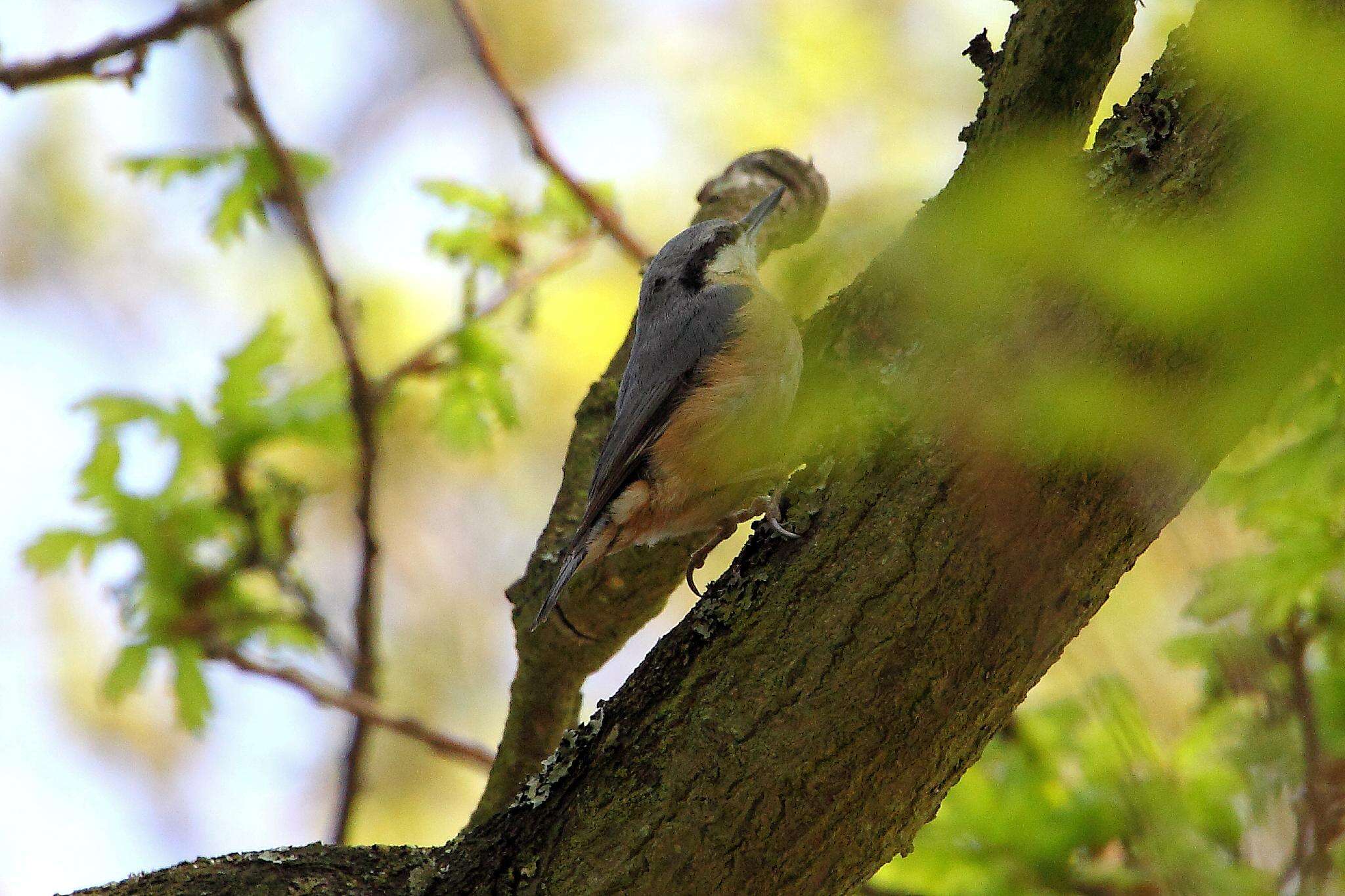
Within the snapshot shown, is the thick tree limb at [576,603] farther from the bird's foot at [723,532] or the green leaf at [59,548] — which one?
the green leaf at [59,548]

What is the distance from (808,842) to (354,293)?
6385 millimetres

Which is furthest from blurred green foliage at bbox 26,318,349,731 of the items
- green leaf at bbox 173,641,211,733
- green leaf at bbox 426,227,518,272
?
green leaf at bbox 426,227,518,272

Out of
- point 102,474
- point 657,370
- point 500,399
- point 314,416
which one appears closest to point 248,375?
point 314,416

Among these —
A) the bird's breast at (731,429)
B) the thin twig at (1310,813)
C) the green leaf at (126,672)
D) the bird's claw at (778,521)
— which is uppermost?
the green leaf at (126,672)

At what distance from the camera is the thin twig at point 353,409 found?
3.79m

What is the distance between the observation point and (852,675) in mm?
1914

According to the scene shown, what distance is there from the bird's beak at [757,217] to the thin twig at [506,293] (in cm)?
102

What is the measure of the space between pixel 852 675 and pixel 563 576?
1.15 meters

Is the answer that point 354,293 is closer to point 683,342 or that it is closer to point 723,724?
point 683,342

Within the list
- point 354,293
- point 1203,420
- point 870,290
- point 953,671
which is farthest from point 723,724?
point 354,293

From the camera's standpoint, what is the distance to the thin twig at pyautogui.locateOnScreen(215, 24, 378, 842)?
379 centimetres

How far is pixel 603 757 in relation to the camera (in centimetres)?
205

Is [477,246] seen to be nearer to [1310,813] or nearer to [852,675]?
[852,675]

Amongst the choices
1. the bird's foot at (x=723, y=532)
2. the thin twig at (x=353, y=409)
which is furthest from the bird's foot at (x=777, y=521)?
the thin twig at (x=353, y=409)
